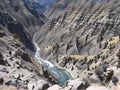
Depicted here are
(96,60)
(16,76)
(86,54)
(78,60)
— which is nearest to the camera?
(16,76)

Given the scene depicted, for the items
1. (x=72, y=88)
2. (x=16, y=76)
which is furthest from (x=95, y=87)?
(x=16, y=76)

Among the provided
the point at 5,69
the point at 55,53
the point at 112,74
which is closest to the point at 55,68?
the point at 55,53

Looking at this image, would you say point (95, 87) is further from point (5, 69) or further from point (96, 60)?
point (96, 60)

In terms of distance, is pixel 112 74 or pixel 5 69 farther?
pixel 5 69

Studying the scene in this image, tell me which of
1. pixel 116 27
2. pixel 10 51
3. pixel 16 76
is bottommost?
pixel 16 76

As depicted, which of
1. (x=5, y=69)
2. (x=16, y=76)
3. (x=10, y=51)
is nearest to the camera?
(x=16, y=76)

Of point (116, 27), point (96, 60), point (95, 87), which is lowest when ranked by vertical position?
point (95, 87)

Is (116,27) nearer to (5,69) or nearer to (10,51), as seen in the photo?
(10,51)

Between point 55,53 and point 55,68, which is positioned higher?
point 55,53

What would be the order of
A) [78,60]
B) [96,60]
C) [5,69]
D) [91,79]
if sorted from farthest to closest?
[78,60], [96,60], [5,69], [91,79]
